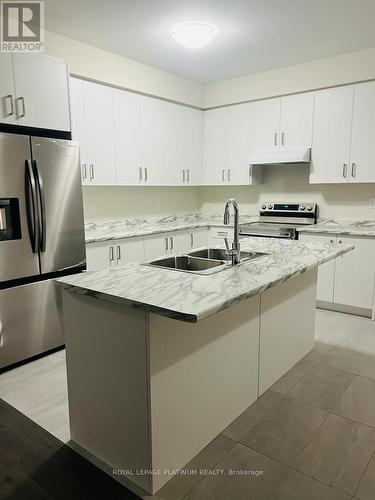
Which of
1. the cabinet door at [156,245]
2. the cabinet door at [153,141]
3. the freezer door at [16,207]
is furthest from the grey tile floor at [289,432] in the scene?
the cabinet door at [153,141]

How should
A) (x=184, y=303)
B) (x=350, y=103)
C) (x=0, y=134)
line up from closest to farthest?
(x=184, y=303) < (x=0, y=134) < (x=350, y=103)

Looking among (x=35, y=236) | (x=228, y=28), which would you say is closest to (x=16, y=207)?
(x=35, y=236)

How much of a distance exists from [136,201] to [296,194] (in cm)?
203

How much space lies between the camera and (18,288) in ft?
9.22

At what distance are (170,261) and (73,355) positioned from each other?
2.68 ft

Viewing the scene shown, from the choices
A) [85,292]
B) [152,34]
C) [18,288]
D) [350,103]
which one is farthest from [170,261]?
[350,103]

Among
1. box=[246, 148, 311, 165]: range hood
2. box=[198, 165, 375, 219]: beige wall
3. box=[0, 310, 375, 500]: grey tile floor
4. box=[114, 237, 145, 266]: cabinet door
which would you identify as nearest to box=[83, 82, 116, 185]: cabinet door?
box=[114, 237, 145, 266]: cabinet door

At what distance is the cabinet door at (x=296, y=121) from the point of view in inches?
167

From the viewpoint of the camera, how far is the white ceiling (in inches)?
111

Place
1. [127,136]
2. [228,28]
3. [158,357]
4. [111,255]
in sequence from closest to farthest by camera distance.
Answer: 1. [158,357]
2. [228,28]
3. [111,255]
4. [127,136]

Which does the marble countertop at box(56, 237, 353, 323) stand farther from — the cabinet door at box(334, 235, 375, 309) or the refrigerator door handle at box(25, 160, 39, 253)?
the cabinet door at box(334, 235, 375, 309)

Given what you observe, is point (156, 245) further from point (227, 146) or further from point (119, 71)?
point (119, 71)

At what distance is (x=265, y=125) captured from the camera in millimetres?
4586

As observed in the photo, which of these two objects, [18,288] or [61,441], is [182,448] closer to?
[61,441]
